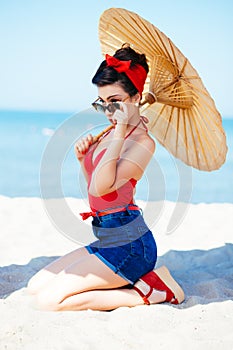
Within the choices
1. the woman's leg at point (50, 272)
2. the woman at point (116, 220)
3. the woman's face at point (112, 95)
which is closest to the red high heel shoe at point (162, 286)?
the woman at point (116, 220)

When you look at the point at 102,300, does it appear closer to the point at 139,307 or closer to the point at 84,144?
the point at 139,307

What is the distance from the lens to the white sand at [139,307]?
222 centimetres

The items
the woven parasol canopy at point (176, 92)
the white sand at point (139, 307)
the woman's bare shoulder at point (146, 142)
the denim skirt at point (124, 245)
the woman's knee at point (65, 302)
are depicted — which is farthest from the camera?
the woven parasol canopy at point (176, 92)

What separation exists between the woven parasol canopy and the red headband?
14 centimetres

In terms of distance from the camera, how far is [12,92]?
116 feet

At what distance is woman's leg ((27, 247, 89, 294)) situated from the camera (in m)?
2.99

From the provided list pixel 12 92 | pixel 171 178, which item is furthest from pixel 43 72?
pixel 171 178

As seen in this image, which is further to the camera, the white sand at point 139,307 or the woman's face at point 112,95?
the woman's face at point 112,95

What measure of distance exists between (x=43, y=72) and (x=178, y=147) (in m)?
30.8

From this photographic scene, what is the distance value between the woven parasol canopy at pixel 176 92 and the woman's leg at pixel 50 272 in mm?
977

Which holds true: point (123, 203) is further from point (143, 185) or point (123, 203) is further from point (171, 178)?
point (171, 178)

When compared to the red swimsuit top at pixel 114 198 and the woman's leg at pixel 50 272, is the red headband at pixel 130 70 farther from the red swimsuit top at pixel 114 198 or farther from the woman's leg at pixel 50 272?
the woman's leg at pixel 50 272

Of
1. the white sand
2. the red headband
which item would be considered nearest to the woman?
the red headband

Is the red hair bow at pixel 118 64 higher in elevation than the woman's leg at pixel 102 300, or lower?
higher
